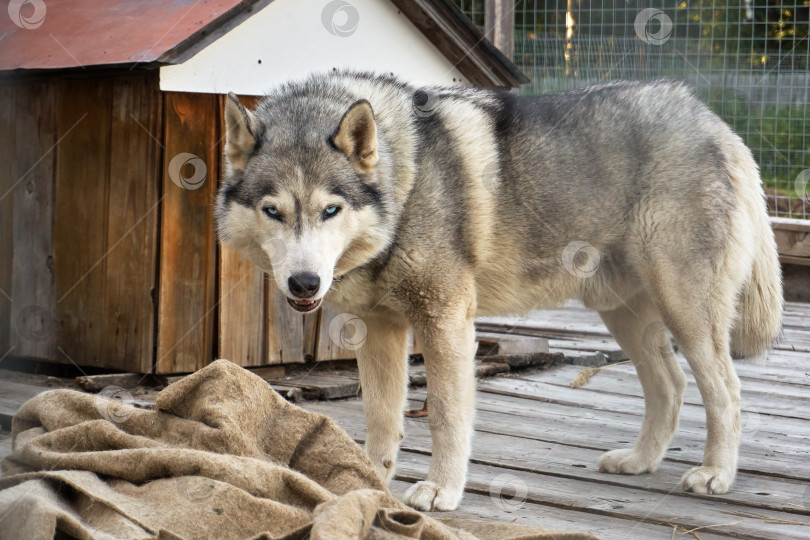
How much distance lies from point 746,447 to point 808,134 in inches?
175

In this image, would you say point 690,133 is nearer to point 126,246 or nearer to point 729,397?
point 729,397

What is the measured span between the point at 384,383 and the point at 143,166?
177 cm

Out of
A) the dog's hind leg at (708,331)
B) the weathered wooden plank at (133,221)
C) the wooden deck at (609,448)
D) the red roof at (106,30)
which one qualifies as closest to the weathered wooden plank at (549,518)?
the wooden deck at (609,448)

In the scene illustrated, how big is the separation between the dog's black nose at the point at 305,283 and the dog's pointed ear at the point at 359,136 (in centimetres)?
50

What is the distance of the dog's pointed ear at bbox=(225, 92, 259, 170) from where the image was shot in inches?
117

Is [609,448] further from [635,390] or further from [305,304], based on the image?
[305,304]

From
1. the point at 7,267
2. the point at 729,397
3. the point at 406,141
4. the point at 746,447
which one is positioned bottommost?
the point at 746,447

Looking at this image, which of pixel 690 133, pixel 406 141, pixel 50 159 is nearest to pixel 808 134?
pixel 690 133

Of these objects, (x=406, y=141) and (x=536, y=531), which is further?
(x=406, y=141)

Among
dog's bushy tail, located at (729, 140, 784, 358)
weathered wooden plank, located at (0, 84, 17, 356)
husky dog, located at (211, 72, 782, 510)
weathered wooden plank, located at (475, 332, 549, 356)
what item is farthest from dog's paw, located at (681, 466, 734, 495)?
weathered wooden plank, located at (0, 84, 17, 356)

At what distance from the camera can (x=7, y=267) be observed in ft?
14.9

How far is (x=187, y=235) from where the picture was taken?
4277 millimetres

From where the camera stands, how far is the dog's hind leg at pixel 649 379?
133 inches

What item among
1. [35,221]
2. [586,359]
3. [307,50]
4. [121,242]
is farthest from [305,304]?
[586,359]
